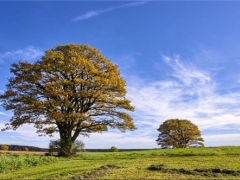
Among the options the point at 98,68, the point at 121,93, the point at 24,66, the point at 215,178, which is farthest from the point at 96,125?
the point at 215,178

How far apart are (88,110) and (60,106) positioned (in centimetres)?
356

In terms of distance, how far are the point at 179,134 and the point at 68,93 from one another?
107 ft

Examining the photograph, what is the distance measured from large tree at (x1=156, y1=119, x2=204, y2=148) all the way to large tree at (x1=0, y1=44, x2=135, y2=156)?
25480 millimetres

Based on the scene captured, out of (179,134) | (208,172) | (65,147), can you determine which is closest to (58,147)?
(65,147)

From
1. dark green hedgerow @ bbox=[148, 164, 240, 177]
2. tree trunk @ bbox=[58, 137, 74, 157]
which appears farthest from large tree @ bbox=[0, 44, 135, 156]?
dark green hedgerow @ bbox=[148, 164, 240, 177]

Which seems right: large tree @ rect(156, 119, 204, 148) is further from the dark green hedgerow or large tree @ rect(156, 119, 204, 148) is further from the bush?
the dark green hedgerow

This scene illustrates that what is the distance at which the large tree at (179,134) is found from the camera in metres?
54.6

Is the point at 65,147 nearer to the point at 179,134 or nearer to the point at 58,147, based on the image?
the point at 58,147

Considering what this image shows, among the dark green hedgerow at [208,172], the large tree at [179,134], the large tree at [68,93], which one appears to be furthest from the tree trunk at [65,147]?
the large tree at [179,134]

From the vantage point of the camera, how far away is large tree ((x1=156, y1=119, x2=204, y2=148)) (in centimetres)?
5462

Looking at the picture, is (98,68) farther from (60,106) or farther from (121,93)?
(60,106)

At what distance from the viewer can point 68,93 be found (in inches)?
1142

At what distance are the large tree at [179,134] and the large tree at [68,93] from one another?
2548 centimetres

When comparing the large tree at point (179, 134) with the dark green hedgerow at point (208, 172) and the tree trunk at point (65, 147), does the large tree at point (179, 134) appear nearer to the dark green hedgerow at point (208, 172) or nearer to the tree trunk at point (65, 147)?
the tree trunk at point (65, 147)
